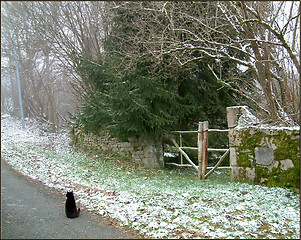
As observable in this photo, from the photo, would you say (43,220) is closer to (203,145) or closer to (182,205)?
(182,205)

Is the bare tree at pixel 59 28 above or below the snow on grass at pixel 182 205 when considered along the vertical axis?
above

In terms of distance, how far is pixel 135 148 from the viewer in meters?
9.33

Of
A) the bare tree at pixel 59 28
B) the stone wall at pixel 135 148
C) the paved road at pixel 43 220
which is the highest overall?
the bare tree at pixel 59 28

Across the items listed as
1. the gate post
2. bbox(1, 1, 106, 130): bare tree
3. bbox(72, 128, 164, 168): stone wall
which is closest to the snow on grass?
the gate post

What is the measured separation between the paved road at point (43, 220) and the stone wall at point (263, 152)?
9.98 feet

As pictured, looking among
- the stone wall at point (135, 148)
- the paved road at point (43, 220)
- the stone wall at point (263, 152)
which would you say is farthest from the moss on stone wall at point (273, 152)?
the stone wall at point (135, 148)

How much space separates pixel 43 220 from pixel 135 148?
18.4ft

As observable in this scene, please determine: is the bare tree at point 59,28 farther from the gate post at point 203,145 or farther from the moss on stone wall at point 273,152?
the moss on stone wall at point 273,152

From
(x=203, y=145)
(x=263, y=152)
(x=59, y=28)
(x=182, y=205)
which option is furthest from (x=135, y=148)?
(x=59, y=28)

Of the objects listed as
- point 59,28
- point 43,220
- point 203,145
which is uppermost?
point 59,28

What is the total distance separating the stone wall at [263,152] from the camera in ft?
15.4

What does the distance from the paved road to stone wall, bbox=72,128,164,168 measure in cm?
401

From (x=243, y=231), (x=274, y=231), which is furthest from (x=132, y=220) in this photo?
(x=274, y=231)

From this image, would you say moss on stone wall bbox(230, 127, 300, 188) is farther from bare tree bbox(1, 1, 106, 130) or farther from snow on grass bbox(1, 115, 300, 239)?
bare tree bbox(1, 1, 106, 130)
